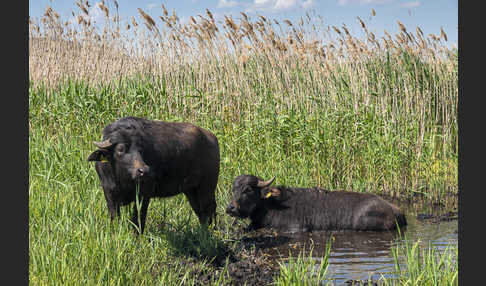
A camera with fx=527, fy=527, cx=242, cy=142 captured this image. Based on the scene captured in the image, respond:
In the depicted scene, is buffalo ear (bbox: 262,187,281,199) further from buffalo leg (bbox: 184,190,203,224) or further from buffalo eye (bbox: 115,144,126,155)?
buffalo eye (bbox: 115,144,126,155)

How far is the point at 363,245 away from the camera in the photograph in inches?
262

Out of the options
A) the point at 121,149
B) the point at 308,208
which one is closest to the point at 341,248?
the point at 308,208

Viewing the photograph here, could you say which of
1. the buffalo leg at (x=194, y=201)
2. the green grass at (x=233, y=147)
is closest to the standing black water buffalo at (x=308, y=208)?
the green grass at (x=233, y=147)

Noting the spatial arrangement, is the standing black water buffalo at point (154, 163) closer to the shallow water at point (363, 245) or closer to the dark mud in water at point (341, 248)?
the dark mud in water at point (341, 248)

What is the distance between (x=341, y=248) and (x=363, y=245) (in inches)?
13.6

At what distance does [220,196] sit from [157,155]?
2.20 meters

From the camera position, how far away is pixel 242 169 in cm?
856

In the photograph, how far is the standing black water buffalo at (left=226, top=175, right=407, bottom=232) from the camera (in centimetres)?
743

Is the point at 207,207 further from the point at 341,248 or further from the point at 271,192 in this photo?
the point at 341,248

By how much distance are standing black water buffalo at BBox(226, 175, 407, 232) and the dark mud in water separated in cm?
16

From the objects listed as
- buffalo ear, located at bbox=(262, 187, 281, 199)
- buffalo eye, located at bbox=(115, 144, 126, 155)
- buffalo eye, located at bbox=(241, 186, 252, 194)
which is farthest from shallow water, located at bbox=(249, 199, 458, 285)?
buffalo eye, located at bbox=(115, 144, 126, 155)

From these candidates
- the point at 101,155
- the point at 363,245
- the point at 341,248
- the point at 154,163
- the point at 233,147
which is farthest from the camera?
the point at 233,147

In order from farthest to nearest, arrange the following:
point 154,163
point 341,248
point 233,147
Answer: point 233,147
point 341,248
point 154,163

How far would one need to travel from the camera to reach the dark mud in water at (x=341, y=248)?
16.9ft
